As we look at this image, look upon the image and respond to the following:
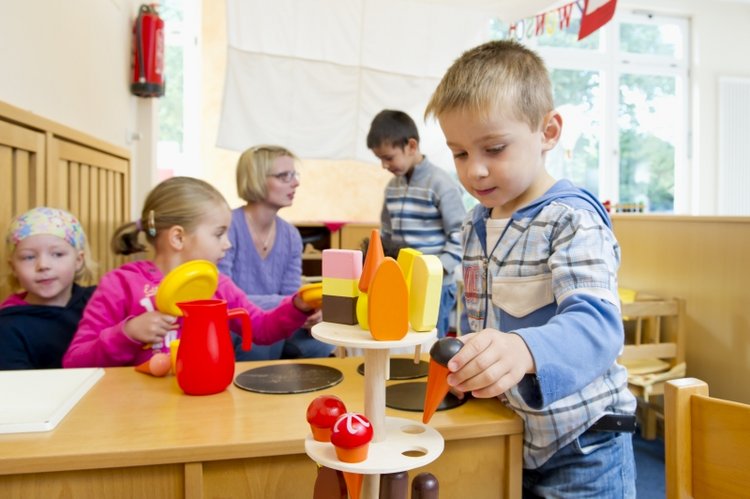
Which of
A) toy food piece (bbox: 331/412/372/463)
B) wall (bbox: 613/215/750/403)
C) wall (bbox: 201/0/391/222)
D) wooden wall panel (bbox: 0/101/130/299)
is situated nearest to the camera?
toy food piece (bbox: 331/412/372/463)

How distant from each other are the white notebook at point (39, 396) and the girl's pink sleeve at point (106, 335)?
13cm

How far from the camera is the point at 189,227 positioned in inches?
55.1

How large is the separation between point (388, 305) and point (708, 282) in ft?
7.31

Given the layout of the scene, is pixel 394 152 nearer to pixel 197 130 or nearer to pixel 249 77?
pixel 249 77

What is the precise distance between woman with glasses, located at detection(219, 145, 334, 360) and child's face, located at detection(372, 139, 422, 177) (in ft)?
1.19

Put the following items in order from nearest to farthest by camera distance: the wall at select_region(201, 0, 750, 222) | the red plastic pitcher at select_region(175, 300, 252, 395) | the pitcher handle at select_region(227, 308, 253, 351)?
the red plastic pitcher at select_region(175, 300, 252, 395) < the pitcher handle at select_region(227, 308, 253, 351) < the wall at select_region(201, 0, 750, 222)

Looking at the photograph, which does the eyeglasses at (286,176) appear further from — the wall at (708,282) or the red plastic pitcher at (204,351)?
the wall at (708,282)

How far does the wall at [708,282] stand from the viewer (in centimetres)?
218

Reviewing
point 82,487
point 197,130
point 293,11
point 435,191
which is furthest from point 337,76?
point 82,487

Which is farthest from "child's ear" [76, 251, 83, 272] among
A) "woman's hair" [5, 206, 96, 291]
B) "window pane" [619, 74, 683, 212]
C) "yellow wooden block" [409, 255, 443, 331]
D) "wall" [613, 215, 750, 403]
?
"window pane" [619, 74, 683, 212]

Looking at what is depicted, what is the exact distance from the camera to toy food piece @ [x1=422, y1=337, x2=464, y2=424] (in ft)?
1.73

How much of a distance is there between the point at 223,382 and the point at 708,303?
84.8 inches

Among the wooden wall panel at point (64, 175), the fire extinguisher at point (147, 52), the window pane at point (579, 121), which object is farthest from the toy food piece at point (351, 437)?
the window pane at point (579, 121)

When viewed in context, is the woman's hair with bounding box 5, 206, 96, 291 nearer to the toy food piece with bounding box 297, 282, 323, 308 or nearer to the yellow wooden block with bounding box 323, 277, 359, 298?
the toy food piece with bounding box 297, 282, 323, 308
